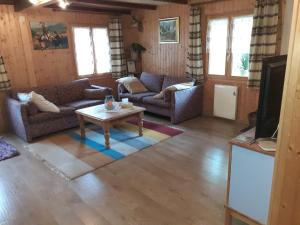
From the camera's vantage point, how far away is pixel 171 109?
433 centimetres

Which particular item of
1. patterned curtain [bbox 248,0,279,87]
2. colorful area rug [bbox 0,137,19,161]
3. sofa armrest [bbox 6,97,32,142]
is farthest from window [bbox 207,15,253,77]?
colorful area rug [bbox 0,137,19,161]

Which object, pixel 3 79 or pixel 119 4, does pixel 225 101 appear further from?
pixel 3 79

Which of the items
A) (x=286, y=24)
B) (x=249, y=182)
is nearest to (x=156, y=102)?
(x=286, y=24)

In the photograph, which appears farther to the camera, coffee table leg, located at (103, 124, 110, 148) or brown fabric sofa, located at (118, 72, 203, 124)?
brown fabric sofa, located at (118, 72, 203, 124)

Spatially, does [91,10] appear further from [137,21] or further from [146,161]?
[146,161]

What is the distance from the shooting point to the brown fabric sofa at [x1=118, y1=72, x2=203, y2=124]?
4.32 metres

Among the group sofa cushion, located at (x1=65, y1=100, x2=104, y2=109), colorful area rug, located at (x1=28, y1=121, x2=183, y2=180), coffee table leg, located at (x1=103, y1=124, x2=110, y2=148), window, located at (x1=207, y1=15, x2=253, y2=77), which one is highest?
window, located at (x1=207, y1=15, x2=253, y2=77)

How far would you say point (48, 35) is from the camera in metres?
4.76

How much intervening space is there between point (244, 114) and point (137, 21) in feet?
10.7

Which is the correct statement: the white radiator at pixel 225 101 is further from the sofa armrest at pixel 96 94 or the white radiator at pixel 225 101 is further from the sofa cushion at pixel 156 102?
the sofa armrest at pixel 96 94

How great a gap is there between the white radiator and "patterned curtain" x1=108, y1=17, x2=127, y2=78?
101 inches

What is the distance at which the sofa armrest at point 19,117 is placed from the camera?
12.0 feet

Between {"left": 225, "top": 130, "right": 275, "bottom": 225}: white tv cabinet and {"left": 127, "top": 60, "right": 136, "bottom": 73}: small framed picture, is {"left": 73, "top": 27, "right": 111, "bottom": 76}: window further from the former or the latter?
{"left": 225, "top": 130, "right": 275, "bottom": 225}: white tv cabinet

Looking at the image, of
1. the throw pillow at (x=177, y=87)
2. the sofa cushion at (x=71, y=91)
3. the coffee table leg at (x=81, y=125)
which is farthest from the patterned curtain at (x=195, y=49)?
the coffee table leg at (x=81, y=125)
